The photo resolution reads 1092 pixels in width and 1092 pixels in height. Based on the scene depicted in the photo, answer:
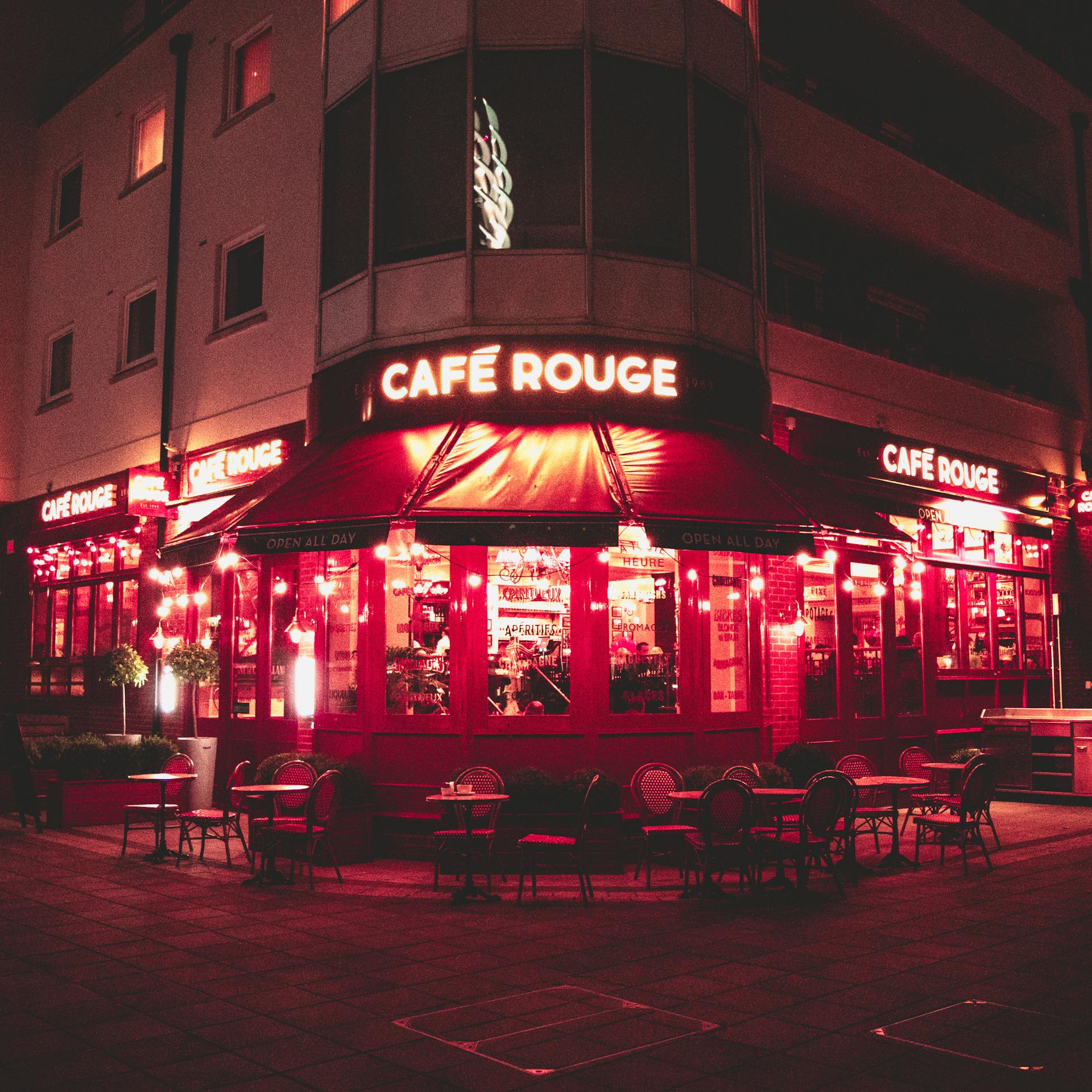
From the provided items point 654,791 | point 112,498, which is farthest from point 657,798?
point 112,498

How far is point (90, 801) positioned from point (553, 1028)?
9823 millimetres

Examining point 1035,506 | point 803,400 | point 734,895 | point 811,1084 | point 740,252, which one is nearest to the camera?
point 811,1084

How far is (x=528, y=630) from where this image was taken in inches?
462

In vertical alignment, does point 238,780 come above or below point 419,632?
below

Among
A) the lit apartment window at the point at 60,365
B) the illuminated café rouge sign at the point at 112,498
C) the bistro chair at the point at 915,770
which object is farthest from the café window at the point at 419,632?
the lit apartment window at the point at 60,365

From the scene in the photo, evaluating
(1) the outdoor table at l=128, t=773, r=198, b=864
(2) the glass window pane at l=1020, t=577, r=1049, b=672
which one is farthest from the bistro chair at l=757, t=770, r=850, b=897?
(2) the glass window pane at l=1020, t=577, r=1049, b=672

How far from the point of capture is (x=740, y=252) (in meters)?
13.1

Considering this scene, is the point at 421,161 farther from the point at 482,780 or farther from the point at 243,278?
the point at 482,780

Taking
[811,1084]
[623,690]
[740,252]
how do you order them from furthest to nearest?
[740,252], [623,690], [811,1084]

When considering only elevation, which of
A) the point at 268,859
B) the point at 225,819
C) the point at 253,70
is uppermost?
the point at 253,70

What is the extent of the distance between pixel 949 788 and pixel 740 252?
7.37 meters

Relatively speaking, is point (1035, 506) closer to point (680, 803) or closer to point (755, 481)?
point (755, 481)

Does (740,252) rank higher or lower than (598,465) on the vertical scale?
higher

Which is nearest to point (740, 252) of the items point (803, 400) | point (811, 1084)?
point (803, 400)
